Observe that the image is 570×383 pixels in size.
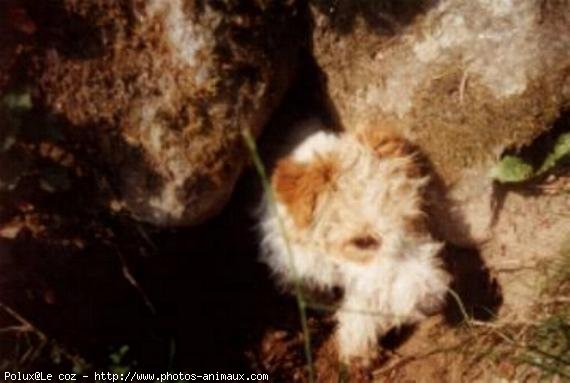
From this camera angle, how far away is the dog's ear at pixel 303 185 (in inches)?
120

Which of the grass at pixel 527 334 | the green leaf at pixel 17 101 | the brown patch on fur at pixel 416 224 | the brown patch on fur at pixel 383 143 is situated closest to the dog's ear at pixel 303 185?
the brown patch on fur at pixel 383 143

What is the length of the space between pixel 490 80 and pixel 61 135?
203 centimetres

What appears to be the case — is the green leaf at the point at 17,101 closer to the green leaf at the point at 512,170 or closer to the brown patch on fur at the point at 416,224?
the brown patch on fur at the point at 416,224

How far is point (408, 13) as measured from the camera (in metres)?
3.25

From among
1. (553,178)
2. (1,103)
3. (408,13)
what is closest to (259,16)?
(408,13)

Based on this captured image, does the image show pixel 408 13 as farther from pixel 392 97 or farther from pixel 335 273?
pixel 335 273

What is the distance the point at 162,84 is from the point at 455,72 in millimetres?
1436

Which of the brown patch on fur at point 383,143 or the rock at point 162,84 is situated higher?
the rock at point 162,84

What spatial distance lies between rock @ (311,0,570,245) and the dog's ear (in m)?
0.50

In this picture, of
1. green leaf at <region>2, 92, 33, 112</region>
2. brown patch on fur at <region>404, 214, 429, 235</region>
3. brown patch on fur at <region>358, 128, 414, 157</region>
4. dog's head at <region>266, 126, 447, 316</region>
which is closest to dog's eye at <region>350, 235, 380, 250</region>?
dog's head at <region>266, 126, 447, 316</region>

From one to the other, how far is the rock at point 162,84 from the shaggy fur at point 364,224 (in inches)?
15.7

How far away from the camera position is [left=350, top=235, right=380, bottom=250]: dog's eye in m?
3.04

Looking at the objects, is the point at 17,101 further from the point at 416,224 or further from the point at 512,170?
the point at 512,170

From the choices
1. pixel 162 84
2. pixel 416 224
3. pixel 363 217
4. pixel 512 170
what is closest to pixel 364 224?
Result: pixel 363 217
